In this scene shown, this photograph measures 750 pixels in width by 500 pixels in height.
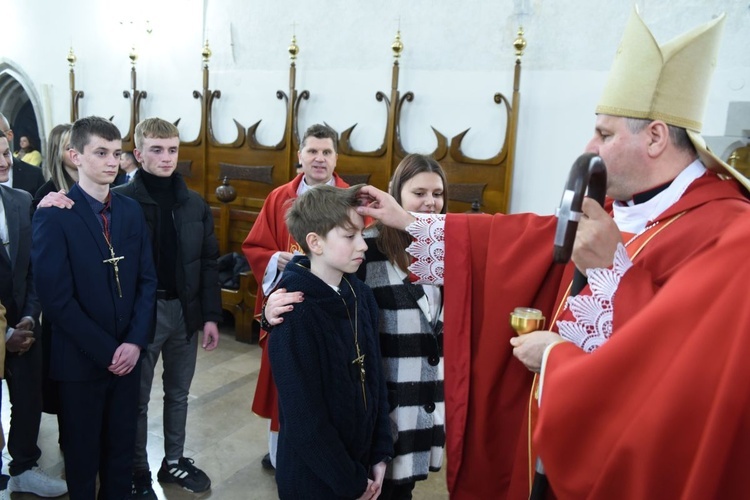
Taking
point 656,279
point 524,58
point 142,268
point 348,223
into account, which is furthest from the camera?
point 524,58

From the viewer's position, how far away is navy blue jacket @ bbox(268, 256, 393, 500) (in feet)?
4.94

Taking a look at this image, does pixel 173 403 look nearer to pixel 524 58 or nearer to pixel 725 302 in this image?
pixel 725 302

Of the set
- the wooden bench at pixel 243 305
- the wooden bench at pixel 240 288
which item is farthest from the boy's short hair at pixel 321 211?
the wooden bench at pixel 243 305

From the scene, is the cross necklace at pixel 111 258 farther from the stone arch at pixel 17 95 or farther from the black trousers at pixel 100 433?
the stone arch at pixel 17 95

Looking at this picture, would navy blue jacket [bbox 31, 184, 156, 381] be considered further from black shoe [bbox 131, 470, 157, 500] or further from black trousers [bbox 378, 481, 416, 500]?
black trousers [bbox 378, 481, 416, 500]

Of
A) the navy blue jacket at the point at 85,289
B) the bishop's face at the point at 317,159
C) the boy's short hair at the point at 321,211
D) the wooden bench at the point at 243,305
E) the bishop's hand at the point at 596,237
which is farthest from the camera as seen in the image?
the wooden bench at the point at 243,305

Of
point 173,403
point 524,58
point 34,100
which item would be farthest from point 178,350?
point 34,100

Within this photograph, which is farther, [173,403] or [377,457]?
[173,403]

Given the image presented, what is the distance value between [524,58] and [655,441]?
3.77 meters

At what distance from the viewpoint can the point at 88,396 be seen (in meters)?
2.05

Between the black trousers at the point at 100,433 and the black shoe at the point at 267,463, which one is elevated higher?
the black trousers at the point at 100,433

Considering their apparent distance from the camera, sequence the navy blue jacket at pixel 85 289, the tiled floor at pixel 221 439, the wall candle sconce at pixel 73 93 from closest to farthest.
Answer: the navy blue jacket at pixel 85 289, the tiled floor at pixel 221 439, the wall candle sconce at pixel 73 93

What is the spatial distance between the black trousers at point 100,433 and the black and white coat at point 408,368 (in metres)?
1.08

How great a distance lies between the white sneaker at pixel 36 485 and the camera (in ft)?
7.79
